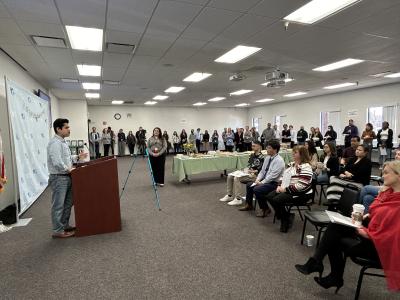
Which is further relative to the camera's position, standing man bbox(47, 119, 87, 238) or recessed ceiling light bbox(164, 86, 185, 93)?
recessed ceiling light bbox(164, 86, 185, 93)

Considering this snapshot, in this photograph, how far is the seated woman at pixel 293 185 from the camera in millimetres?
3258

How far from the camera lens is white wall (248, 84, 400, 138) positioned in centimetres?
913

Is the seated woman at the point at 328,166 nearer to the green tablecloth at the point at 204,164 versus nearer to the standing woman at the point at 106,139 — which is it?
the green tablecloth at the point at 204,164

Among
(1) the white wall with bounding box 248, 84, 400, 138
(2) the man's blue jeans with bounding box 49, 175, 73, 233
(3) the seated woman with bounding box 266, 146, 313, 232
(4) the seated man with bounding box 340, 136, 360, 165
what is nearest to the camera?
(2) the man's blue jeans with bounding box 49, 175, 73, 233

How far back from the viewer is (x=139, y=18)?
10.8ft

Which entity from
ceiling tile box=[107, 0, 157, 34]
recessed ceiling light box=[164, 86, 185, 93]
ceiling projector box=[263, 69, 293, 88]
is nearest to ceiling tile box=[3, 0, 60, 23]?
ceiling tile box=[107, 0, 157, 34]

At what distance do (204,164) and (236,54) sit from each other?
2702 mm

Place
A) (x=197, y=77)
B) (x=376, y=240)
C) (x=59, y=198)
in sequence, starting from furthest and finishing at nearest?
1. (x=197, y=77)
2. (x=59, y=198)
3. (x=376, y=240)

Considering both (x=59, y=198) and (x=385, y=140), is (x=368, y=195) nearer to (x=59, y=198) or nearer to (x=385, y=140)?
(x=59, y=198)

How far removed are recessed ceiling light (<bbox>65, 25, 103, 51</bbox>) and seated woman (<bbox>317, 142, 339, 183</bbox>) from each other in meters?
4.45

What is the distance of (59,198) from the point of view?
314 centimetres

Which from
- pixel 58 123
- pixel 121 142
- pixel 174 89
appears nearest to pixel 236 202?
pixel 58 123

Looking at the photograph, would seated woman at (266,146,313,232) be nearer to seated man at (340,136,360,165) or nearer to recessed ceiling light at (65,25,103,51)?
seated man at (340,136,360,165)

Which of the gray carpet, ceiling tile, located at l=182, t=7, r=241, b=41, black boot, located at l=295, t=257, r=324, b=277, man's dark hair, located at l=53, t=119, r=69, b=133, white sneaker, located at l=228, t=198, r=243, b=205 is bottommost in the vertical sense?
the gray carpet
